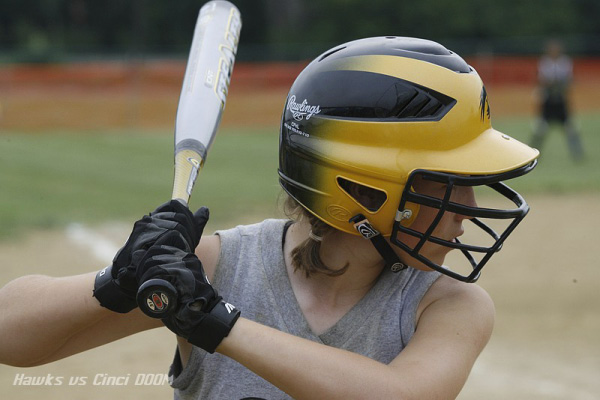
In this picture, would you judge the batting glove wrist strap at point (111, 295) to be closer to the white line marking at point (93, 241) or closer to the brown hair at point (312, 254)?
the brown hair at point (312, 254)

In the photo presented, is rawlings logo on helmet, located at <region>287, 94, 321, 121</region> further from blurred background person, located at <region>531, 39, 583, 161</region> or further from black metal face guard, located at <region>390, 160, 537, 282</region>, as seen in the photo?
blurred background person, located at <region>531, 39, 583, 161</region>

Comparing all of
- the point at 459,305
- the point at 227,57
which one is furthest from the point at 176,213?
the point at 227,57

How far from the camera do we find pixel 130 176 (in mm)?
13203

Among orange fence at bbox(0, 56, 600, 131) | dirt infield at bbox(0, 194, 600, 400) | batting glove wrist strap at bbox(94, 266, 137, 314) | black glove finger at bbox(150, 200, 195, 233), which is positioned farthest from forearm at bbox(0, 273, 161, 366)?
orange fence at bbox(0, 56, 600, 131)

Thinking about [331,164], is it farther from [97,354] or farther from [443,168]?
[97,354]

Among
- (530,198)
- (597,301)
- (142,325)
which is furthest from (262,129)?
(142,325)

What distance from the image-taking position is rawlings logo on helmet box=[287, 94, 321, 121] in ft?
7.55

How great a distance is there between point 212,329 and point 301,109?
0.67 meters

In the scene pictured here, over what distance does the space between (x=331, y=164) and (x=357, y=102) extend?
0.58ft

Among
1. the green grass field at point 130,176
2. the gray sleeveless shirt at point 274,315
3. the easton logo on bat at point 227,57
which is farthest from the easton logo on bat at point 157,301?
the green grass field at point 130,176

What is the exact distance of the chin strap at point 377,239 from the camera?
2.31 m

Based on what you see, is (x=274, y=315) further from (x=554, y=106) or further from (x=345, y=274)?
(x=554, y=106)

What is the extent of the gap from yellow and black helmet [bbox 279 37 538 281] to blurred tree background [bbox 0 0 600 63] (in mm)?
28935

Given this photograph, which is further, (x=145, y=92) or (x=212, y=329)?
(x=145, y=92)
